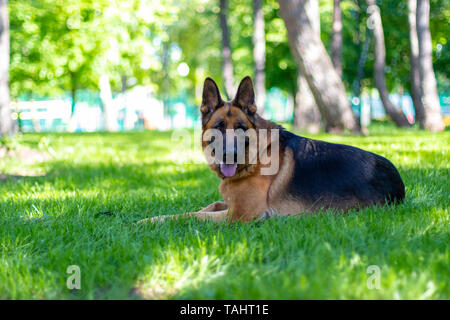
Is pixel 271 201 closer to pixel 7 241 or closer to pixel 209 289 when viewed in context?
pixel 209 289

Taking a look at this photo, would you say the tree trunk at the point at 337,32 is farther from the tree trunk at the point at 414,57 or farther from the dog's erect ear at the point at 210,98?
the dog's erect ear at the point at 210,98

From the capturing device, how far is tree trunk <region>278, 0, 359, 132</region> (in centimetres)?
1102

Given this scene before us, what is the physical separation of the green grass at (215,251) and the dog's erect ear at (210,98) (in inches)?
48.4

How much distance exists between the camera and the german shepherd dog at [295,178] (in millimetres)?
3861

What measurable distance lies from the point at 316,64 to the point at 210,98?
775cm

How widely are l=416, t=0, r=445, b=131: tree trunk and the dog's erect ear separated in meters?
13.8

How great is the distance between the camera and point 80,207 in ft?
15.2

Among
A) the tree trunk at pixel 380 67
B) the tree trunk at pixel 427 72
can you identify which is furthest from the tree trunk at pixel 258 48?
the tree trunk at pixel 427 72

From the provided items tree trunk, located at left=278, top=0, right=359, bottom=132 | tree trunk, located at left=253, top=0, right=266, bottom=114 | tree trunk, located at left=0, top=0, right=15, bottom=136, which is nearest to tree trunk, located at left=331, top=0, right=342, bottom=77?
tree trunk, located at left=253, top=0, right=266, bottom=114

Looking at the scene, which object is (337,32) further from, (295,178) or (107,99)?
(107,99)

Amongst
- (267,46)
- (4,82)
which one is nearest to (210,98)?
(4,82)

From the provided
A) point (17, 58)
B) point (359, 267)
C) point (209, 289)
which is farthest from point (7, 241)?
point (17, 58)

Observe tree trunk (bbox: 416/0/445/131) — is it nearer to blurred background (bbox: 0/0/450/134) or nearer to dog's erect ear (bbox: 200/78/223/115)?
blurred background (bbox: 0/0/450/134)

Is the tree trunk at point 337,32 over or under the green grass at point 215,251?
over
